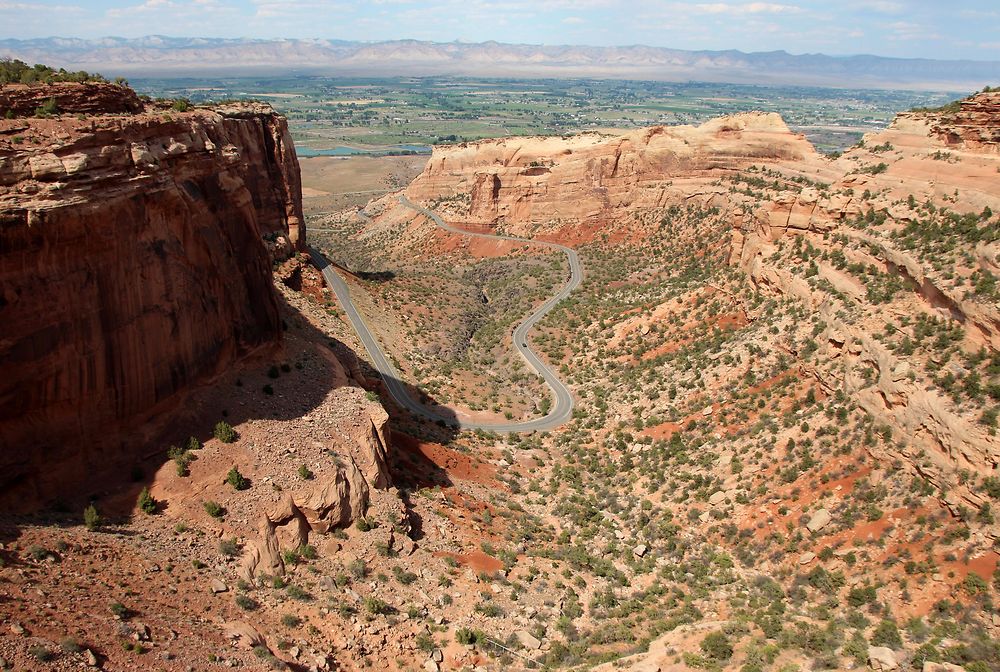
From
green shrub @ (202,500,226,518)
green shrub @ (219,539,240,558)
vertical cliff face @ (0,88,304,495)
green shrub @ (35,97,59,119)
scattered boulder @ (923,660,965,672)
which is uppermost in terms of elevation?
green shrub @ (35,97,59,119)

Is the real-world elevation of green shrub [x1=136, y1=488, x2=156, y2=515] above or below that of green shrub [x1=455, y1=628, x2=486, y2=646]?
above

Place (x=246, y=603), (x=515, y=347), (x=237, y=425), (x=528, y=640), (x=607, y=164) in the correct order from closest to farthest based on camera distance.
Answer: (x=246, y=603) → (x=528, y=640) → (x=237, y=425) → (x=515, y=347) → (x=607, y=164)

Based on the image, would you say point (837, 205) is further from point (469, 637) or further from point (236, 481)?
point (236, 481)

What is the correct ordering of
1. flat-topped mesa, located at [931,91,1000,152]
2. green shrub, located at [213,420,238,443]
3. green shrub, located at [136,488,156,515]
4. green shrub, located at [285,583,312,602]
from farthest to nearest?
1. flat-topped mesa, located at [931,91,1000,152]
2. green shrub, located at [213,420,238,443]
3. green shrub, located at [136,488,156,515]
4. green shrub, located at [285,583,312,602]

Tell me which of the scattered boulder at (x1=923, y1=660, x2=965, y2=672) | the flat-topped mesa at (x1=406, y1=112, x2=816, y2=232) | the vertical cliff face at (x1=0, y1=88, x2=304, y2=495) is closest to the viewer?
the scattered boulder at (x1=923, y1=660, x2=965, y2=672)

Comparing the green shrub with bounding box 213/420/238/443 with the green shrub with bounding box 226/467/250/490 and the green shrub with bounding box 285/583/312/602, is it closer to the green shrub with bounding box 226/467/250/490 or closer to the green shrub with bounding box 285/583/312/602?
the green shrub with bounding box 226/467/250/490

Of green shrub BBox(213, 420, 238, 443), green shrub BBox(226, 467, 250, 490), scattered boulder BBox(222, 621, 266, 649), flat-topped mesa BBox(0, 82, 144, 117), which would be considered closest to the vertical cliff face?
flat-topped mesa BBox(0, 82, 144, 117)

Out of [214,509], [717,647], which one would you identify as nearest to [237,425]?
[214,509]
